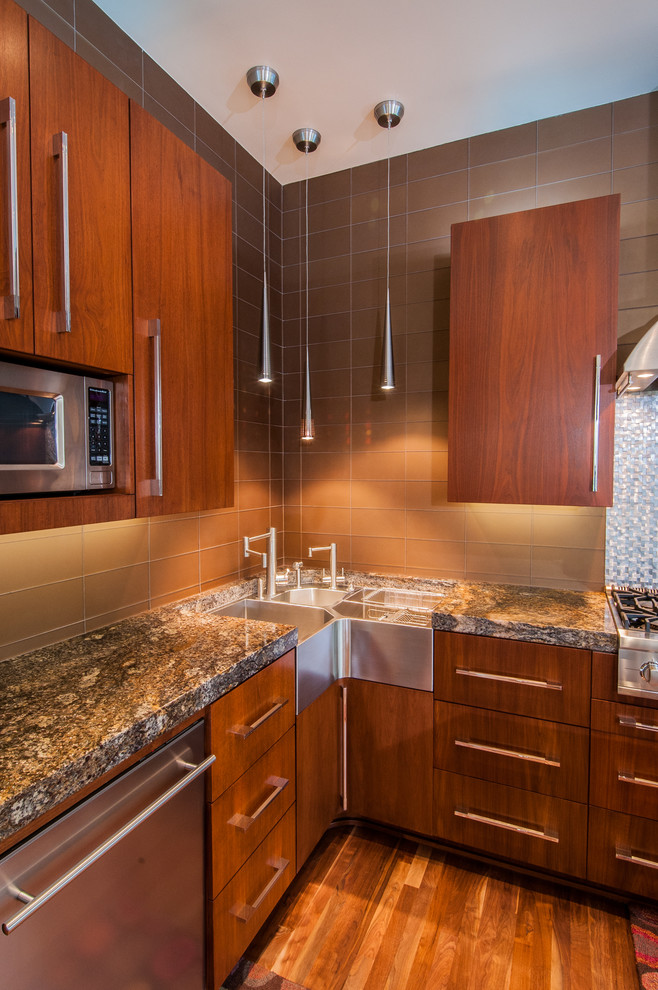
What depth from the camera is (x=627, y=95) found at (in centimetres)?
198

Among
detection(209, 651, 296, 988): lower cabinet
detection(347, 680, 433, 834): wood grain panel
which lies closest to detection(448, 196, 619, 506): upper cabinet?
detection(347, 680, 433, 834): wood grain panel

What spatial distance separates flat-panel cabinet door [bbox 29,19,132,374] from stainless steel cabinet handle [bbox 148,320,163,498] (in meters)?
0.08

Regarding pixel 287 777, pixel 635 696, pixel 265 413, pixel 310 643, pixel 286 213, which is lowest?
pixel 287 777

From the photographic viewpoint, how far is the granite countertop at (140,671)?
2.83 ft

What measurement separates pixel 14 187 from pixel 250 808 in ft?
4.98

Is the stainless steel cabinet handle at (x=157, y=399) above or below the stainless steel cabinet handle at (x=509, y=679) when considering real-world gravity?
above

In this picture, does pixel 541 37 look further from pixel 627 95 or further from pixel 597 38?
pixel 627 95

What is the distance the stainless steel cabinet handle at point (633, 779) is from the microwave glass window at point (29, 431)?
1.82 meters

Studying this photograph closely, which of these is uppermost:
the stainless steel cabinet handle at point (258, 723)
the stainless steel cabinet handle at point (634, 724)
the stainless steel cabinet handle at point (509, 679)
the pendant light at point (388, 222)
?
the pendant light at point (388, 222)

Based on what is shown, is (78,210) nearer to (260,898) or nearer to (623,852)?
(260,898)

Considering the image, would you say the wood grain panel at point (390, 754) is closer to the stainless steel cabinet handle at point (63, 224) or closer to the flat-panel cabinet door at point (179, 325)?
the flat-panel cabinet door at point (179, 325)

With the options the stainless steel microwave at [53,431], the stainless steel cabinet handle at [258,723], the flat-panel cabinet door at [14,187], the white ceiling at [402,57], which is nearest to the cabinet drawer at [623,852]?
the stainless steel cabinet handle at [258,723]

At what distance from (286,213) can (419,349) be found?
3.39 ft

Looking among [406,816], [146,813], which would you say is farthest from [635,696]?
[146,813]
